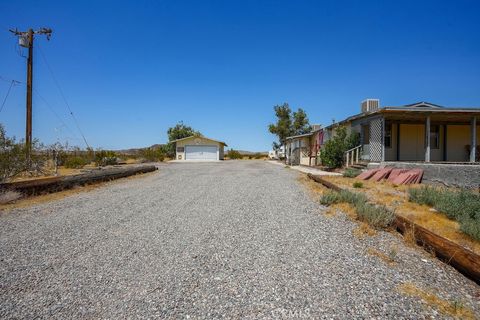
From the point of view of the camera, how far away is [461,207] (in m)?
5.61

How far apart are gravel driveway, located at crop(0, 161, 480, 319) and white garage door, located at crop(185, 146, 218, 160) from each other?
1284 inches

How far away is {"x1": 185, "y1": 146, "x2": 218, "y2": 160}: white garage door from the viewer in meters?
38.4

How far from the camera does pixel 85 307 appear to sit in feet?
8.32

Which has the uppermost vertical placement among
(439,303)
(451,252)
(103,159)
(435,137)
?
(435,137)

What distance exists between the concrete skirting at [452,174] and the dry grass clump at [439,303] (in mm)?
9293

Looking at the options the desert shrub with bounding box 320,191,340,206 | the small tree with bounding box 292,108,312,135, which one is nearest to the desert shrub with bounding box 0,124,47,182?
the desert shrub with bounding box 320,191,340,206

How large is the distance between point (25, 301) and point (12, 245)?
1985mm

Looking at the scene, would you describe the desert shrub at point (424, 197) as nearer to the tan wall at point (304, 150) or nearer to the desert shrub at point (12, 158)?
the desert shrub at point (12, 158)

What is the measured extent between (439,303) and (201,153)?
36758 mm

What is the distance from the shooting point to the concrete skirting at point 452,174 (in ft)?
32.1

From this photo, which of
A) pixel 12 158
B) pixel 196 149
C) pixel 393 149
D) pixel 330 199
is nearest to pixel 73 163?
pixel 12 158

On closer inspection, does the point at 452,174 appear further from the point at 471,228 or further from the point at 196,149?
the point at 196,149

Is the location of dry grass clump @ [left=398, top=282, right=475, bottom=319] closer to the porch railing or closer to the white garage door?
the porch railing

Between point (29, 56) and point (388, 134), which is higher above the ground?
point (29, 56)
